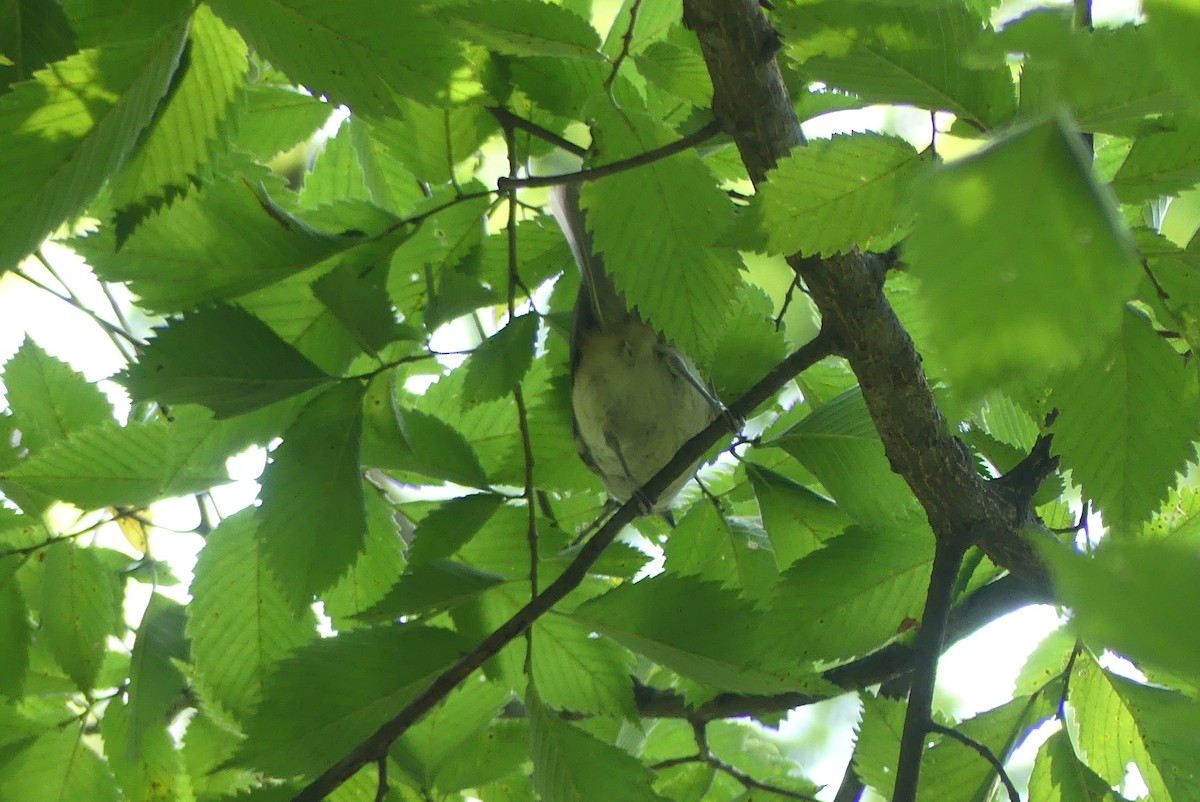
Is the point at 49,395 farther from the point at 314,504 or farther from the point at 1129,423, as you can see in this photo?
the point at 1129,423

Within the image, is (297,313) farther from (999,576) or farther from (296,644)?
(999,576)

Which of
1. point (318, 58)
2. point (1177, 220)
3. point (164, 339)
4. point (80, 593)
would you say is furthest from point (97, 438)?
point (1177, 220)

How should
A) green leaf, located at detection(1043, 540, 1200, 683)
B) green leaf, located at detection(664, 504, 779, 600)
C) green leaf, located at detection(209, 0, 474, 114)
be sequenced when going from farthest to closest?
green leaf, located at detection(664, 504, 779, 600)
green leaf, located at detection(209, 0, 474, 114)
green leaf, located at detection(1043, 540, 1200, 683)

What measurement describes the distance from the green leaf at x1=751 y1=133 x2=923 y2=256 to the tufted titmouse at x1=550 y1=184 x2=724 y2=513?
631mm

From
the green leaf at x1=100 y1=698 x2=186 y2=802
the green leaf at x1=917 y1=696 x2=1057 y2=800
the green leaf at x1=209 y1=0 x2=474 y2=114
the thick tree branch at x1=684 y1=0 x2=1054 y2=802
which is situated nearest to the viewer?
the green leaf at x1=209 y1=0 x2=474 y2=114

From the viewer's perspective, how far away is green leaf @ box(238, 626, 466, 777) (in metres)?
0.97

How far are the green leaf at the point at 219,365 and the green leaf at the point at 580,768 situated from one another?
0.39 metres

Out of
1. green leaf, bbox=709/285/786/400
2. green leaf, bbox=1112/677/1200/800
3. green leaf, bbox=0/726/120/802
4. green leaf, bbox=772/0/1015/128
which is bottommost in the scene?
green leaf, bbox=0/726/120/802

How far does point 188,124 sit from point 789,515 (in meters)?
0.72

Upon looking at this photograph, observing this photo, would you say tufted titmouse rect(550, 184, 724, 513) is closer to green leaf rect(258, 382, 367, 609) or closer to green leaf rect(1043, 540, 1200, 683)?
green leaf rect(258, 382, 367, 609)

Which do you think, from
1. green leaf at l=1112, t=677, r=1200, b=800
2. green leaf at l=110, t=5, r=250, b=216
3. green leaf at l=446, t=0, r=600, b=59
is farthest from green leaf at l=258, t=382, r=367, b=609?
green leaf at l=1112, t=677, r=1200, b=800

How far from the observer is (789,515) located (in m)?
1.19

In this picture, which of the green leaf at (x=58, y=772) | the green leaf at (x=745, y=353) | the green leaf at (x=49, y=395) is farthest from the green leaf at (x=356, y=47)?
the green leaf at (x=58, y=772)

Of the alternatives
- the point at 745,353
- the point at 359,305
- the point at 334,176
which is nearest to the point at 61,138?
the point at 359,305
